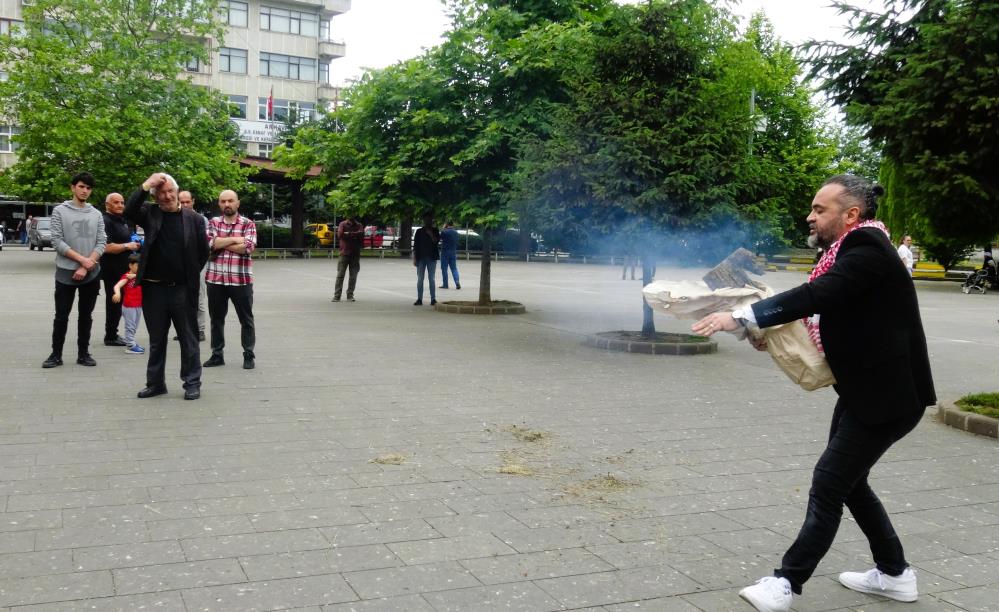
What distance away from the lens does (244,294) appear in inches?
400

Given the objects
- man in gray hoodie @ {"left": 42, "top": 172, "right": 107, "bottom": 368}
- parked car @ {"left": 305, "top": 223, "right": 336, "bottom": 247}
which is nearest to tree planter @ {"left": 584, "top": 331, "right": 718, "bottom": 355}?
man in gray hoodie @ {"left": 42, "top": 172, "right": 107, "bottom": 368}

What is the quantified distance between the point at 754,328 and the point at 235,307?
23.9 feet

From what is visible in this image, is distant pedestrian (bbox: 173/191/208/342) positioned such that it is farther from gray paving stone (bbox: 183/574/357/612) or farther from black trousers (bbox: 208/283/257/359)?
gray paving stone (bbox: 183/574/357/612)

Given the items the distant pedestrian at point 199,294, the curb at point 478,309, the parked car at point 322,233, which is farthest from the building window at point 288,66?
the distant pedestrian at point 199,294

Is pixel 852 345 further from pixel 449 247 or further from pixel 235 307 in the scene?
pixel 449 247

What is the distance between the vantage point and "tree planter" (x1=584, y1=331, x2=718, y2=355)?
12453mm

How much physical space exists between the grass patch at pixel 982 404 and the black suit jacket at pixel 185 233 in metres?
6.66

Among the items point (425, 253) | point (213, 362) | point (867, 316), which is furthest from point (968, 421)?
point (425, 253)

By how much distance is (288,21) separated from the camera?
68.5 m

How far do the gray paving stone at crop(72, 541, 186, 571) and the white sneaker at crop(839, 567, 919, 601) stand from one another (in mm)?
3003

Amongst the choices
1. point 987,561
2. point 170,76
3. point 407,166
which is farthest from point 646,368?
point 170,76

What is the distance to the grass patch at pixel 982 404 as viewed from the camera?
8008 mm

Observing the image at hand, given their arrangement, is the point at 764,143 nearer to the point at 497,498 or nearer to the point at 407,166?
the point at 407,166

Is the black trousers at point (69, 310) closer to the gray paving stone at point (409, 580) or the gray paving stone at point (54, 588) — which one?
the gray paving stone at point (54, 588)
